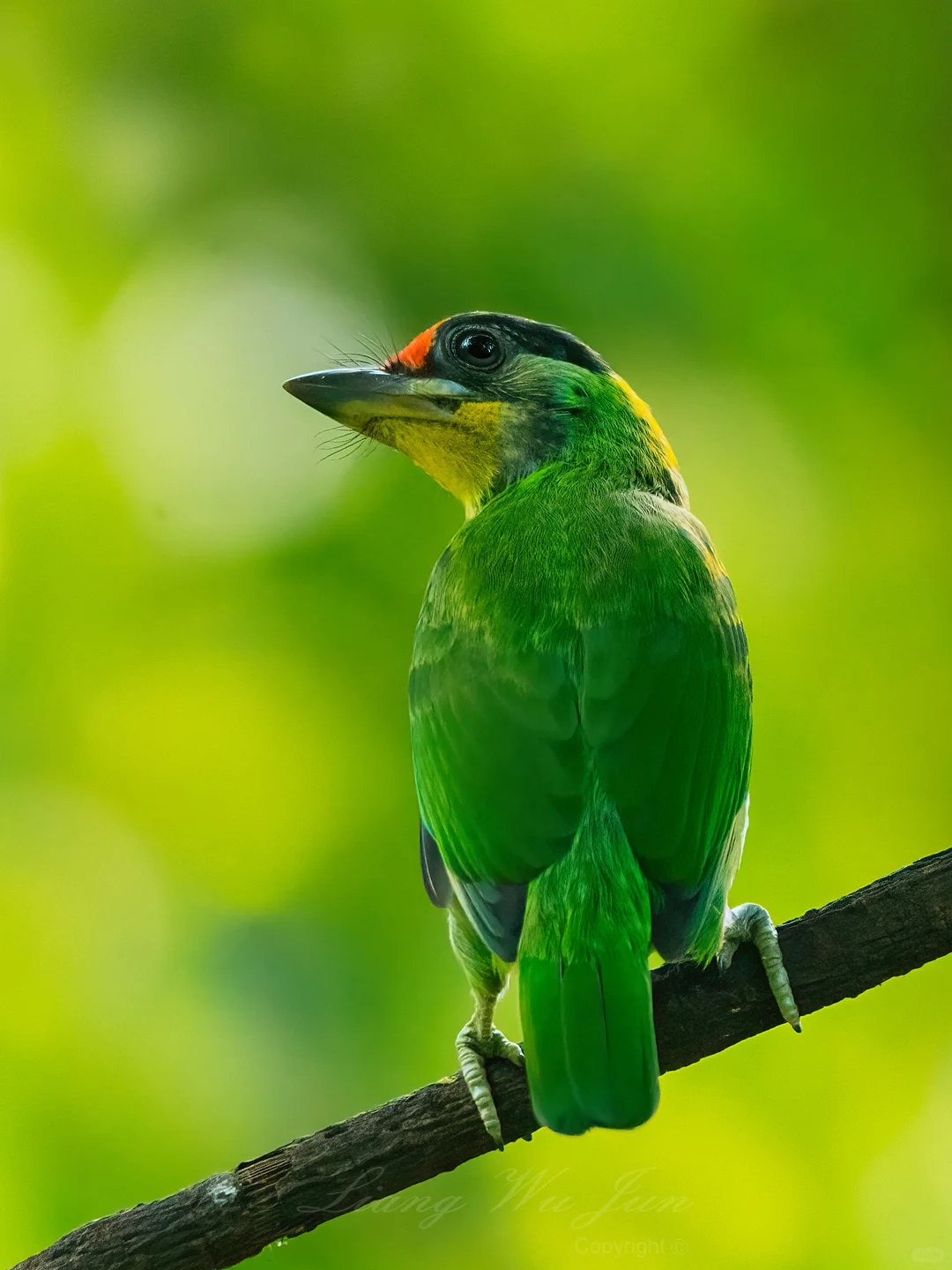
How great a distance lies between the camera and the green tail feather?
282cm

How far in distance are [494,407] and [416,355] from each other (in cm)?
37

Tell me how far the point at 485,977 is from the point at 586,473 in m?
1.52

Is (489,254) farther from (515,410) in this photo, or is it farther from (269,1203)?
(269,1203)

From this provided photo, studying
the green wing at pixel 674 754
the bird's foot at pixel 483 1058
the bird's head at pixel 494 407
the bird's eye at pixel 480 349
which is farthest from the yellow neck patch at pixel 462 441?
the bird's foot at pixel 483 1058

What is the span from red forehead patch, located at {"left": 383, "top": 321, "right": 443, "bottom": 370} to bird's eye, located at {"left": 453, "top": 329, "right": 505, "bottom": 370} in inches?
3.6

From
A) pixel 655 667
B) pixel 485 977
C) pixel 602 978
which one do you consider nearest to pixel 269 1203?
pixel 485 977

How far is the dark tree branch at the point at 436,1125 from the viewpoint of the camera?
3.19 m

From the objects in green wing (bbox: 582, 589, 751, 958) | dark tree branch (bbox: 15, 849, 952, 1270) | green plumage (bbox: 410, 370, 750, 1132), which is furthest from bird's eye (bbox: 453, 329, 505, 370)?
dark tree branch (bbox: 15, 849, 952, 1270)

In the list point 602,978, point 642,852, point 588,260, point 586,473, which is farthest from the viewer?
point 588,260

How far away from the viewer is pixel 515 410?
431 cm

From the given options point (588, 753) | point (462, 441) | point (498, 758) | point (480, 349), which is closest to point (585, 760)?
point (588, 753)

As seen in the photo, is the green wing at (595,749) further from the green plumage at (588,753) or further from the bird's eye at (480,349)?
the bird's eye at (480,349)

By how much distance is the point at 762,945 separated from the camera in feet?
11.0

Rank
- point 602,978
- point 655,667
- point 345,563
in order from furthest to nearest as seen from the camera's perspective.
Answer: point 345,563 → point 655,667 → point 602,978
